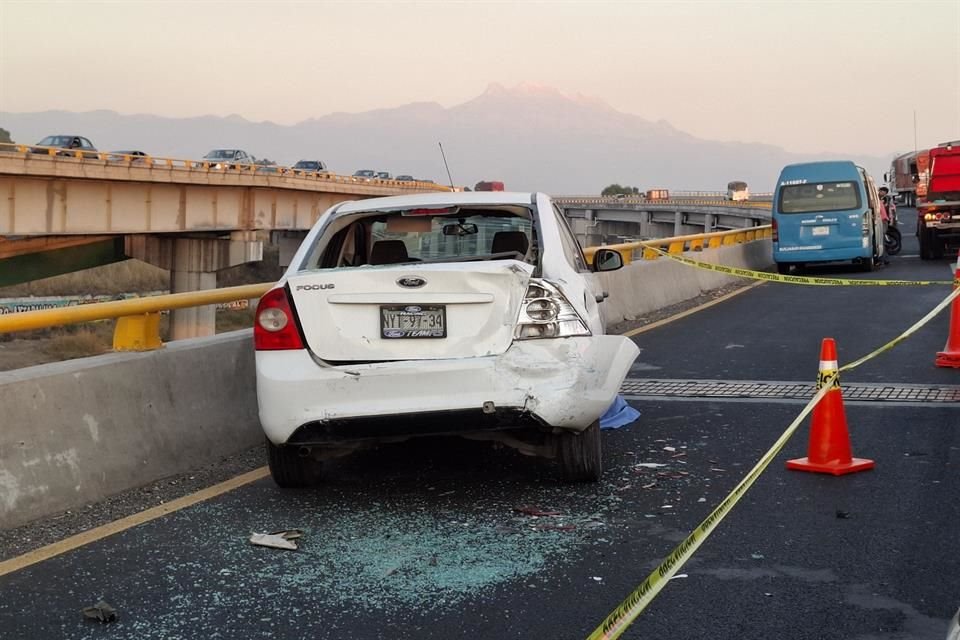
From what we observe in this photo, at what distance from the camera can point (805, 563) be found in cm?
565

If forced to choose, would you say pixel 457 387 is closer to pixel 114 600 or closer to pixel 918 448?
pixel 114 600

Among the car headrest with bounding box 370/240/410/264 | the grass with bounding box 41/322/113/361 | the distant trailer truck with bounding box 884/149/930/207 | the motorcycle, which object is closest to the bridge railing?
the grass with bounding box 41/322/113/361

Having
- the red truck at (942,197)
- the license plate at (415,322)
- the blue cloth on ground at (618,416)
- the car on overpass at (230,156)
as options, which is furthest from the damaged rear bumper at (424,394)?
the car on overpass at (230,156)

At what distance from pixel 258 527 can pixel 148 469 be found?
1.21m

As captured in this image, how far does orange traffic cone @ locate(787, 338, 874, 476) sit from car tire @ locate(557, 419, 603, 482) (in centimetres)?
134

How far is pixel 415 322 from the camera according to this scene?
6.61 m

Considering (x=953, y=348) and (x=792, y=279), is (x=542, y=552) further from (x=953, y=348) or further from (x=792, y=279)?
(x=792, y=279)

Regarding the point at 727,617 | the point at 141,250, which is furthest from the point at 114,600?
the point at 141,250

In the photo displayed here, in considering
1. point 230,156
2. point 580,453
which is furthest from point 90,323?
point 580,453

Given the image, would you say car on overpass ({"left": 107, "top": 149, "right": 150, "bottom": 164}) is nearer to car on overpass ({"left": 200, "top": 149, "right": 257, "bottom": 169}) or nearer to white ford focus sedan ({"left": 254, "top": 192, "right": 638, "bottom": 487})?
car on overpass ({"left": 200, "top": 149, "right": 257, "bottom": 169})

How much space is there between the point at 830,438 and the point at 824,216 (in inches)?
763

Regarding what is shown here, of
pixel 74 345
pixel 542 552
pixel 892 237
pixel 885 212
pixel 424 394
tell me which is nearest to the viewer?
pixel 542 552

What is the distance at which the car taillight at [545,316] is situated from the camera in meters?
6.65

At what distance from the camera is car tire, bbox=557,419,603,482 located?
6996 millimetres
